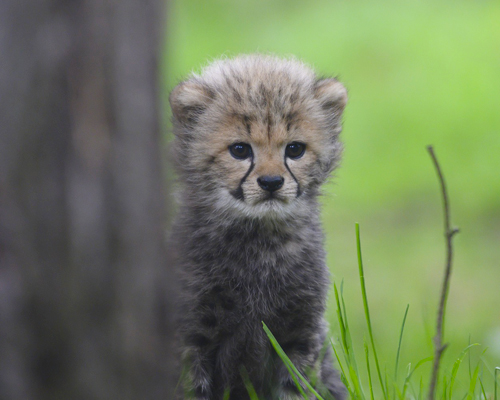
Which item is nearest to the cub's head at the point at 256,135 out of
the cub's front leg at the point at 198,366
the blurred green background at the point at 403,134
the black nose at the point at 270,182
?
the black nose at the point at 270,182

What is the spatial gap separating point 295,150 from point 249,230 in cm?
39

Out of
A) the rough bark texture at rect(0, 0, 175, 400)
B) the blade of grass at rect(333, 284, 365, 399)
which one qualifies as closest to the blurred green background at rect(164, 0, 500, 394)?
the blade of grass at rect(333, 284, 365, 399)

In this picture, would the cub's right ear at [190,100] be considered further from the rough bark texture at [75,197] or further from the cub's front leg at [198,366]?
the rough bark texture at [75,197]

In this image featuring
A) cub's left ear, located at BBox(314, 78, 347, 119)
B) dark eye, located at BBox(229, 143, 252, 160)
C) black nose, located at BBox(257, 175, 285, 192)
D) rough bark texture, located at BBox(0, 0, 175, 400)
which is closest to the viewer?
rough bark texture, located at BBox(0, 0, 175, 400)

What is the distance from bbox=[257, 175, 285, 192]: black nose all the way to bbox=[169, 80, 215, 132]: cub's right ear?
1.64 ft

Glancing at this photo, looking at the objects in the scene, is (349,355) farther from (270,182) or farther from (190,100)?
(190,100)

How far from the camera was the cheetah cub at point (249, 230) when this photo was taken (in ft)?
9.05

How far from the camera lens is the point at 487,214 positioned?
19.8ft

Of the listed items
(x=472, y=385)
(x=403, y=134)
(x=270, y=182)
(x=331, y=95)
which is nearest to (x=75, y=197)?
(x=270, y=182)

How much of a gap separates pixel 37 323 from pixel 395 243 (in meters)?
4.43

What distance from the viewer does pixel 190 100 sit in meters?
2.96

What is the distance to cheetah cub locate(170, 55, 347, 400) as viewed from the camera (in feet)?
9.05

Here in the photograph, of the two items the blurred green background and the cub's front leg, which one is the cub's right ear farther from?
the cub's front leg

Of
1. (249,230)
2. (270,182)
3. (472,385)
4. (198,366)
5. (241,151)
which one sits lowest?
(198,366)
